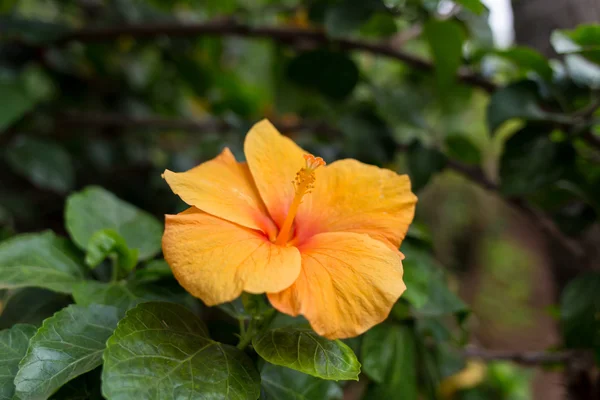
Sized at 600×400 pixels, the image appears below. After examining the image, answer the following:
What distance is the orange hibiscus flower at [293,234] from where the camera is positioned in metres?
0.45

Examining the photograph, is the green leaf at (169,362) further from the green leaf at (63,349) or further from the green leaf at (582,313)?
the green leaf at (582,313)

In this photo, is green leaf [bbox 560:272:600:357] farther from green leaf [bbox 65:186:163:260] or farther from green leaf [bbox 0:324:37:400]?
green leaf [bbox 0:324:37:400]

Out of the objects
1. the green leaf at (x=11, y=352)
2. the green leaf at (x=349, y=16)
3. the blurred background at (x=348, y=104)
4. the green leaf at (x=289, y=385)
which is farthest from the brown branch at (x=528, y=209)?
the green leaf at (x=11, y=352)

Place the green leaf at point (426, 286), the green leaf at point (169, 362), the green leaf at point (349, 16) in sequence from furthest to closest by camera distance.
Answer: the green leaf at point (349, 16) → the green leaf at point (426, 286) → the green leaf at point (169, 362)

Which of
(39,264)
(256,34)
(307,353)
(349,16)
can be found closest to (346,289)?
(307,353)

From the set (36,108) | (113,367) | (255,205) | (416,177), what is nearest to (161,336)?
Result: (113,367)

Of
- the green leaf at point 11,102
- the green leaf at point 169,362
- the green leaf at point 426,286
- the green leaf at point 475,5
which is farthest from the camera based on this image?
the green leaf at point 11,102

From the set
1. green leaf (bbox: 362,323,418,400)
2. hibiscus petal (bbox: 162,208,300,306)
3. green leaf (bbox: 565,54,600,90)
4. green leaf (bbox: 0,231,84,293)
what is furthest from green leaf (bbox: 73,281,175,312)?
green leaf (bbox: 565,54,600,90)

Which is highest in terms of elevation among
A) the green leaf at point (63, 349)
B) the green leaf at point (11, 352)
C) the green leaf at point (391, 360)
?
the green leaf at point (63, 349)

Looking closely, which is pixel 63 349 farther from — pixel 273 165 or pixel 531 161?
pixel 531 161

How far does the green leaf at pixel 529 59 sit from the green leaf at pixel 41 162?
3.50 feet

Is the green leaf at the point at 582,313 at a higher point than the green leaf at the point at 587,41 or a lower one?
lower

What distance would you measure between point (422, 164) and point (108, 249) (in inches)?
24.5

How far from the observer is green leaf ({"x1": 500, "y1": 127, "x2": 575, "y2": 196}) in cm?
84
